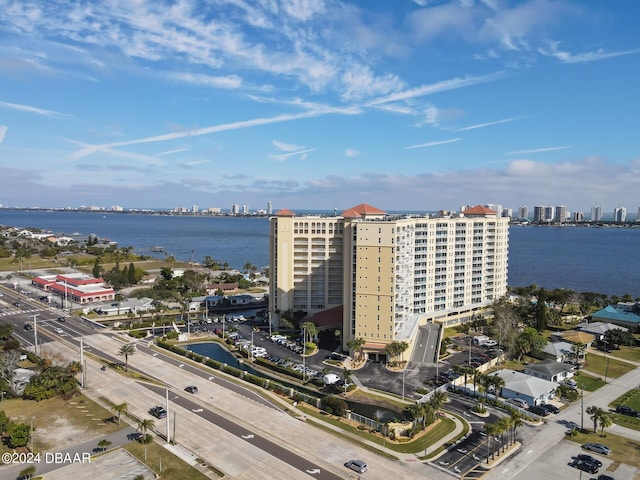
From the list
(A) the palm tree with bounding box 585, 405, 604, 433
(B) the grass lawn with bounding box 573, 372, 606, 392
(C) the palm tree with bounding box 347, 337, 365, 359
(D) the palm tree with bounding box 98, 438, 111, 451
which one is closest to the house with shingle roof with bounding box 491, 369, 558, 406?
(B) the grass lawn with bounding box 573, 372, 606, 392

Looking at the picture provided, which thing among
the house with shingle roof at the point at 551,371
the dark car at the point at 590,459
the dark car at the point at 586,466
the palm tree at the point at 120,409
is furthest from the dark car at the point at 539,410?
the palm tree at the point at 120,409

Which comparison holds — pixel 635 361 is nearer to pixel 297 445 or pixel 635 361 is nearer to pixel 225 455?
pixel 297 445

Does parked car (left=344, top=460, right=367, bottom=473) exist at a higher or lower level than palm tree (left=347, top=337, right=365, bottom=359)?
lower

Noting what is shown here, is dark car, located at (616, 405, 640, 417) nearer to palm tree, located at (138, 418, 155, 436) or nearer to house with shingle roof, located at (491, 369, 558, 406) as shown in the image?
house with shingle roof, located at (491, 369, 558, 406)

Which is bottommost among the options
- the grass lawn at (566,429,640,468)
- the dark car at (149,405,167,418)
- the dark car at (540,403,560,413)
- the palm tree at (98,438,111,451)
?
the dark car at (540,403,560,413)

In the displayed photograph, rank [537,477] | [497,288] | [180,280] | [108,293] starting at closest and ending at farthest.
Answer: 1. [537,477]
2. [497,288]
3. [108,293]
4. [180,280]

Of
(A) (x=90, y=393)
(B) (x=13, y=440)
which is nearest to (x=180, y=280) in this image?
(A) (x=90, y=393)
